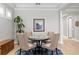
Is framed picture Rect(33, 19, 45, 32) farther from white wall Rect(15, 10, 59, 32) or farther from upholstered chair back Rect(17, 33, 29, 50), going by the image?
upholstered chair back Rect(17, 33, 29, 50)

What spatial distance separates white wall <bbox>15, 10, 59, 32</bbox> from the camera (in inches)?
143

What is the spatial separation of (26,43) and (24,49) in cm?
15

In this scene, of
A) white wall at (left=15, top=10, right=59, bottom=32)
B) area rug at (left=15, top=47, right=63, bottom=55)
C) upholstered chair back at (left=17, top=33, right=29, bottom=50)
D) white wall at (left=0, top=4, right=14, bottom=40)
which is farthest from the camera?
white wall at (left=15, top=10, right=59, bottom=32)

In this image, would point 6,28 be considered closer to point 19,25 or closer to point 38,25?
point 19,25

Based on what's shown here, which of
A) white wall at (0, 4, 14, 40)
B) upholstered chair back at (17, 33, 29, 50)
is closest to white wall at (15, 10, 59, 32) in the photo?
white wall at (0, 4, 14, 40)

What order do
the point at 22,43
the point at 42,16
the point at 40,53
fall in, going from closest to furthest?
1. the point at 22,43
2. the point at 40,53
3. the point at 42,16

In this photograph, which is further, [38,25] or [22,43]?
[38,25]

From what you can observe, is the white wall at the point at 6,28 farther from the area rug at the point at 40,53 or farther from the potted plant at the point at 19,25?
the area rug at the point at 40,53

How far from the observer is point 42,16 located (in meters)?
3.84

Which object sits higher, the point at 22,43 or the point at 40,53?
the point at 22,43

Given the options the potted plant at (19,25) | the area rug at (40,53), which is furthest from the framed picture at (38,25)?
the area rug at (40,53)

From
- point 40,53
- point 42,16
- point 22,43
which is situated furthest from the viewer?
point 42,16

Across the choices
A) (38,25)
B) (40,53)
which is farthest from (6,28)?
(40,53)
